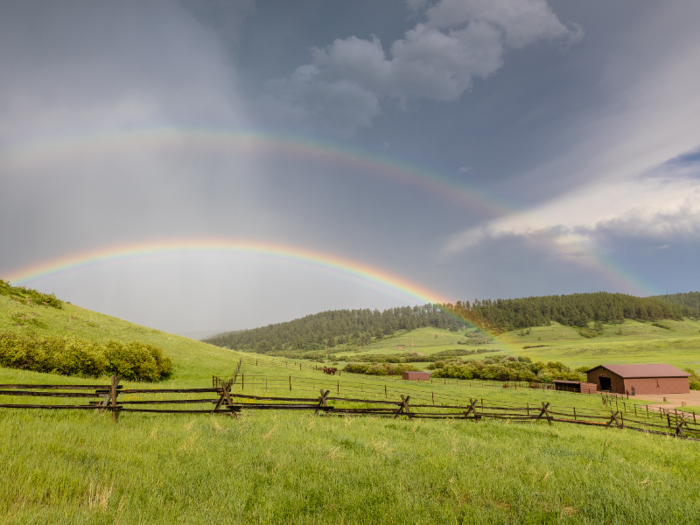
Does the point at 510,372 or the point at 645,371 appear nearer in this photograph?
the point at 645,371

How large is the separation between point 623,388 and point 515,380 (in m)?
21.2

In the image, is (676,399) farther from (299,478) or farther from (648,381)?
(299,478)

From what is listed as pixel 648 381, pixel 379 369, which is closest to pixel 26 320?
pixel 379 369

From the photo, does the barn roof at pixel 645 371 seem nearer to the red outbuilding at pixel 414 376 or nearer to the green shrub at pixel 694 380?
the green shrub at pixel 694 380

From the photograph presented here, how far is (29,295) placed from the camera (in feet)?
153

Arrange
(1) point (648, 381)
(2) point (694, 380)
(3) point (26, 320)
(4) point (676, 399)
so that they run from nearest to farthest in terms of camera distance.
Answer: (3) point (26, 320)
(4) point (676, 399)
(1) point (648, 381)
(2) point (694, 380)

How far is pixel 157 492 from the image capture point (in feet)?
18.4

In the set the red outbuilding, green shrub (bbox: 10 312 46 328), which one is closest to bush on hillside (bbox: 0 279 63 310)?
green shrub (bbox: 10 312 46 328)

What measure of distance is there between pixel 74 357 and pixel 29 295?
3013cm

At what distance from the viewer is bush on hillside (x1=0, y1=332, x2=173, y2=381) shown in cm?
2530

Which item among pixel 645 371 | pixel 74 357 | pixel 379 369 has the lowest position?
pixel 379 369

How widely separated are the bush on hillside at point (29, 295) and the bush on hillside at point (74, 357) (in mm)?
22006

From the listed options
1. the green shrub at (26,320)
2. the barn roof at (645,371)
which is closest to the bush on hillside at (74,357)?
the green shrub at (26,320)

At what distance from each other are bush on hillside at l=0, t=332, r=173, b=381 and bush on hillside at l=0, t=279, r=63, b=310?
2201cm
